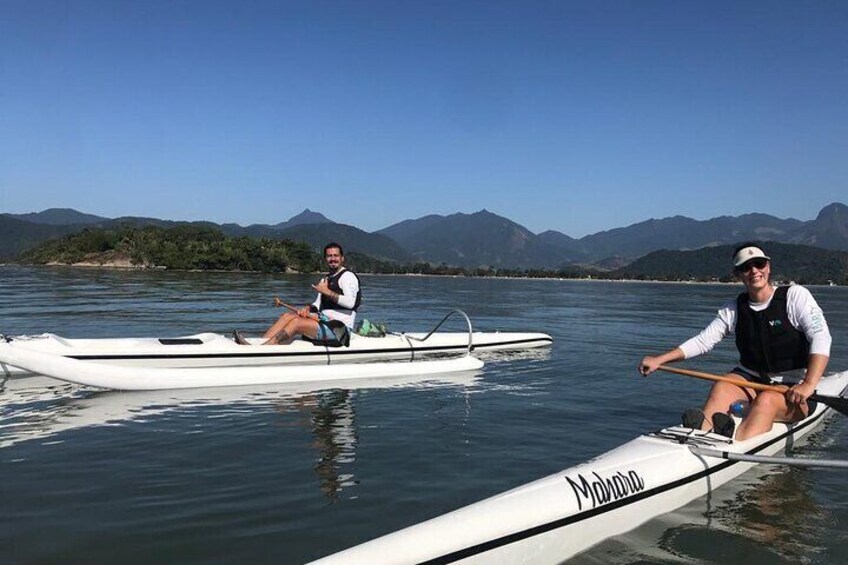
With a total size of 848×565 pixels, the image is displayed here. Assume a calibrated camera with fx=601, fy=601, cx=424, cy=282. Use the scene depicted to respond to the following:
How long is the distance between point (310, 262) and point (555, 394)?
352 feet

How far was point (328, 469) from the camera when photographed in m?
6.25

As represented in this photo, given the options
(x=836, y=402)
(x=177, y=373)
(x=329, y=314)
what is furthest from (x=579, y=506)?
(x=329, y=314)

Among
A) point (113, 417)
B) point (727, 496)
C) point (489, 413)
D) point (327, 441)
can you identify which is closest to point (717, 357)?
point (489, 413)

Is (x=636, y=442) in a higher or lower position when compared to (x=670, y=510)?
higher

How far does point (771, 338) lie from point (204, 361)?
366 inches

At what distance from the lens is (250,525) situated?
4.84 meters

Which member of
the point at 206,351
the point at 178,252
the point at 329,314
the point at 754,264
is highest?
the point at 178,252

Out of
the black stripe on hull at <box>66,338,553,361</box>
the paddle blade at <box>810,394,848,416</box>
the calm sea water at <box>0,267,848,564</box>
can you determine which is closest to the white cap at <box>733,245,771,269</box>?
the paddle blade at <box>810,394,848,416</box>

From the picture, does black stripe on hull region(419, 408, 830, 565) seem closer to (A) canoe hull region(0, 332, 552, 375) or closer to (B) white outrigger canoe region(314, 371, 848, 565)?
(B) white outrigger canoe region(314, 371, 848, 565)

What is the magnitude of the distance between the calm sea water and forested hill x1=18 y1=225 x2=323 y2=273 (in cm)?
9852

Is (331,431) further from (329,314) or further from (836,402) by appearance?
(836,402)

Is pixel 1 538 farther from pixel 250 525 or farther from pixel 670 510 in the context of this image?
A: pixel 670 510

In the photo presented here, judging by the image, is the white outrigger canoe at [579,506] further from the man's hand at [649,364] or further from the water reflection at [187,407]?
the water reflection at [187,407]

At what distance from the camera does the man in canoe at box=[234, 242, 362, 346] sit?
472 inches
